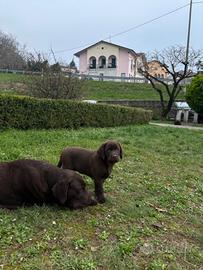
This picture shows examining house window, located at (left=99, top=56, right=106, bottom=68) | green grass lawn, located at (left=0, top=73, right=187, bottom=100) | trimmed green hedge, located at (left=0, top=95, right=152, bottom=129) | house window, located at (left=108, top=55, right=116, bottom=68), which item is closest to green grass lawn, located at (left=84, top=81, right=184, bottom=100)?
green grass lawn, located at (left=0, top=73, right=187, bottom=100)

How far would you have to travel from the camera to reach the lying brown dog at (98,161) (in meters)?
4.23

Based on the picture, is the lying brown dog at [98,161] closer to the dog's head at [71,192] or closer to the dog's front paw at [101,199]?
the dog's front paw at [101,199]

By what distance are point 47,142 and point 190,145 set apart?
437 cm

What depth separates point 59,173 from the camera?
153 inches

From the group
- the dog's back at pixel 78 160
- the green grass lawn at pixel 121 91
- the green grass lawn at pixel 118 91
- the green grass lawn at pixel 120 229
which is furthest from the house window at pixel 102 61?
the dog's back at pixel 78 160

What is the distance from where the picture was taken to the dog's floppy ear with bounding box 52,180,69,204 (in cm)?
377

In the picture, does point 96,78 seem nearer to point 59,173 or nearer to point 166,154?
point 166,154

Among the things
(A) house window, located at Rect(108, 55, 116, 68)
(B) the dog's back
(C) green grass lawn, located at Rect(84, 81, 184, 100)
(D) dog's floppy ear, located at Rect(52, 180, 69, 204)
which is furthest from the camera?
(A) house window, located at Rect(108, 55, 116, 68)

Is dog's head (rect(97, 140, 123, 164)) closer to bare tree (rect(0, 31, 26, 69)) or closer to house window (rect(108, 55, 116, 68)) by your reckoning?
bare tree (rect(0, 31, 26, 69))

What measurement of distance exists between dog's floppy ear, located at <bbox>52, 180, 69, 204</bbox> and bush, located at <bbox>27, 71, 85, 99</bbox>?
10795mm

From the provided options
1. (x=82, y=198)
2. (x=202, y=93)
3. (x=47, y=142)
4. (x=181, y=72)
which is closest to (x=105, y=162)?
(x=82, y=198)

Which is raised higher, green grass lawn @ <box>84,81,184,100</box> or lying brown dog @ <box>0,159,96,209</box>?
lying brown dog @ <box>0,159,96,209</box>

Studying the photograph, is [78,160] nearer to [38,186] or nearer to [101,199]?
[101,199]

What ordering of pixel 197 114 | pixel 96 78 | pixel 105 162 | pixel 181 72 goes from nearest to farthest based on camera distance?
1. pixel 105 162
2. pixel 197 114
3. pixel 181 72
4. pixel 96 78
